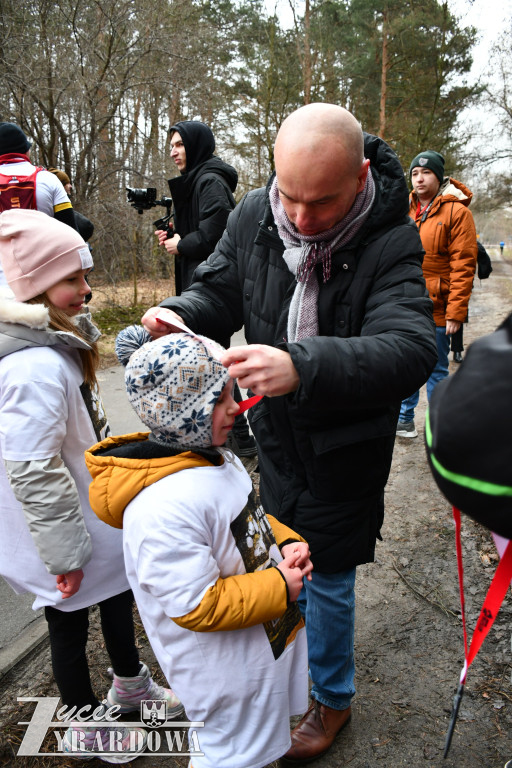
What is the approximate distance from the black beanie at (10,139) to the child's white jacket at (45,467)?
2.94 meters

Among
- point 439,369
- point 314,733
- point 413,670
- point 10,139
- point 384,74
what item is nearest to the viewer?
point 314,733

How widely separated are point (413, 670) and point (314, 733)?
62cm

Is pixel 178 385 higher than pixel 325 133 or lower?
lower

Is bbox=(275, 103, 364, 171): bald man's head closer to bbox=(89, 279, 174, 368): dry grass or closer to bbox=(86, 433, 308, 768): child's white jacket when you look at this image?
bbox=(86, 433, 308, 768): child's white jacket

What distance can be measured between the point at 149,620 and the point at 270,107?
14.5 meters

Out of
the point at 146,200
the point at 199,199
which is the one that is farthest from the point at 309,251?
the point at 146,200

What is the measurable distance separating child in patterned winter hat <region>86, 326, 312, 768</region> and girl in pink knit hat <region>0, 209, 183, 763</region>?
0.96 feet

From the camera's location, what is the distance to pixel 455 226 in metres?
4.64

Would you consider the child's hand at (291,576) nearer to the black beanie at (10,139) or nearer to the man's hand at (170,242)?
the man's hand at (170,242)

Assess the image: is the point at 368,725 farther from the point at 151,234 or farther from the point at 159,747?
the point at 151,234

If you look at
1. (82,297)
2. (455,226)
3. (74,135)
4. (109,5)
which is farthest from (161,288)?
(82,297)

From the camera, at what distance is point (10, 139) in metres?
4.16

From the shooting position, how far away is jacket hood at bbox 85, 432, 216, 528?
139 centimetres

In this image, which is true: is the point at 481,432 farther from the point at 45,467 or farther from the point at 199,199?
the point at 199,199
